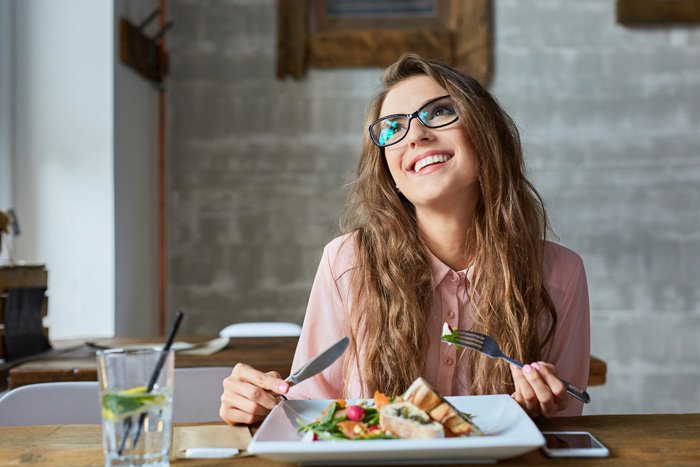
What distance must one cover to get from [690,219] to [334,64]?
81.7 inches

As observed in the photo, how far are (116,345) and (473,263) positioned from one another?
1539mm

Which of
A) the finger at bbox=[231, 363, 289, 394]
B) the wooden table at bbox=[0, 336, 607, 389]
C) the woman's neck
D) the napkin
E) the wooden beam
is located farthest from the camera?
the wooden beam

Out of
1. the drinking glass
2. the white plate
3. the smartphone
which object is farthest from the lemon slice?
the smartphone

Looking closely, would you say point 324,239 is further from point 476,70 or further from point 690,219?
point 690,219

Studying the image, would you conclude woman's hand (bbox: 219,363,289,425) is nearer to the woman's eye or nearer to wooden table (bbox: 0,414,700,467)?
wooden table (bbox: 0,414,700,467)

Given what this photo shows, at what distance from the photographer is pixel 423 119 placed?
1708 mm

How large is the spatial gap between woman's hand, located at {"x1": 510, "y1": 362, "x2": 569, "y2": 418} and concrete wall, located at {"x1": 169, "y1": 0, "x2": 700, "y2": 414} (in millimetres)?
3039

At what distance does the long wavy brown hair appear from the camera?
5.34 feet

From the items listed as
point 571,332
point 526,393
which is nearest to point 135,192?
point 571,332

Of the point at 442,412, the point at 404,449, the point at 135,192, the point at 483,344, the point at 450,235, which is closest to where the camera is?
the point at 404,449

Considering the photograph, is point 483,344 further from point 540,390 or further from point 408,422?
point 408,422

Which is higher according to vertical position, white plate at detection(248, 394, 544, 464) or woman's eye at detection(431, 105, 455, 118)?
woman's eye at detection(431, 105, 455, 118)

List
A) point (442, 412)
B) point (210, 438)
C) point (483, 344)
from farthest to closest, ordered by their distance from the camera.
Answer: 1. point (483, 344)
2. point (210, 438)
3. point (442, 412)

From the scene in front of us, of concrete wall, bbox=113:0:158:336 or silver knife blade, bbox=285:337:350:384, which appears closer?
silver knife blade, bbox=285:337:350:384
